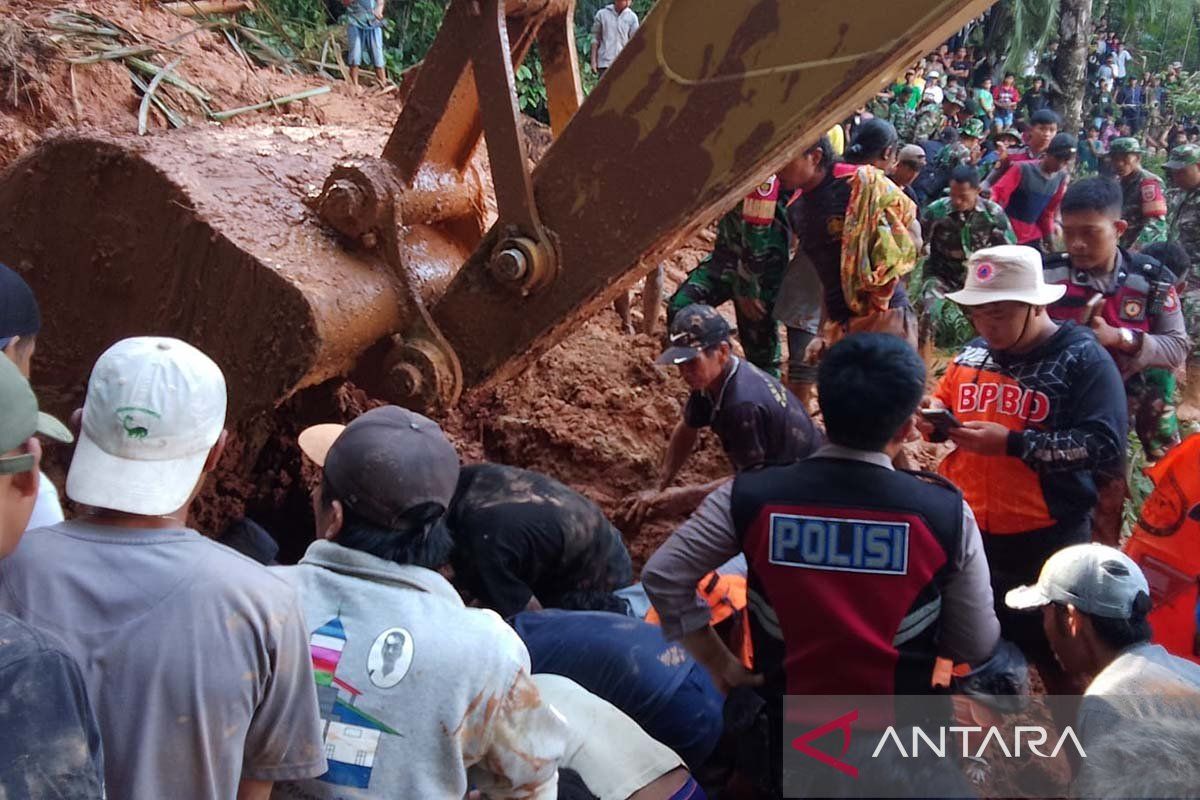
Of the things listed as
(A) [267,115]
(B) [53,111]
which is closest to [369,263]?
(B) [53,111]

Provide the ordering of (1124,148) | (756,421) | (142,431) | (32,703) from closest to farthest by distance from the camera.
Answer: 1. (32,703)
2. (142,431)
3. (756,421)
4. (1124,148)

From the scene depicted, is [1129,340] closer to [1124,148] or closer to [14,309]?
[1124,148]

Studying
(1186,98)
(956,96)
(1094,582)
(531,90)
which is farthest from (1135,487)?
(1186,98)

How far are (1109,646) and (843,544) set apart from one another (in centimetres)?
62

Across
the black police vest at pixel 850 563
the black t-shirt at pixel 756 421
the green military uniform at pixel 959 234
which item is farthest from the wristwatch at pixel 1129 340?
the black police vest at pixel 850 563

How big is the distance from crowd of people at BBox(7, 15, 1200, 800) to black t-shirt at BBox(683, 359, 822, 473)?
0.01 meters

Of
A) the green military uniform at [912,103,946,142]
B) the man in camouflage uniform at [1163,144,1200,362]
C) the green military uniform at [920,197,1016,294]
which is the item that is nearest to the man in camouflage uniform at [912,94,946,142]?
Result: the green military uniform at [912,103,946,142]

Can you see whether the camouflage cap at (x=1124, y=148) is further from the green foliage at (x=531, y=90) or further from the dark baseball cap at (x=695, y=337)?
the green foliage at (x=531, y=90)

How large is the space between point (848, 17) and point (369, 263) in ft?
5.60

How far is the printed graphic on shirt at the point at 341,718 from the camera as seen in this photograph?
1776mm

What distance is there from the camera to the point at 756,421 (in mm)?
3695

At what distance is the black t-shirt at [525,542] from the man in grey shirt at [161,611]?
148 cm

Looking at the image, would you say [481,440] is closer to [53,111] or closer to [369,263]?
[369,263]

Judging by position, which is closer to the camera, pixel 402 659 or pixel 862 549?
pixel 402 659
